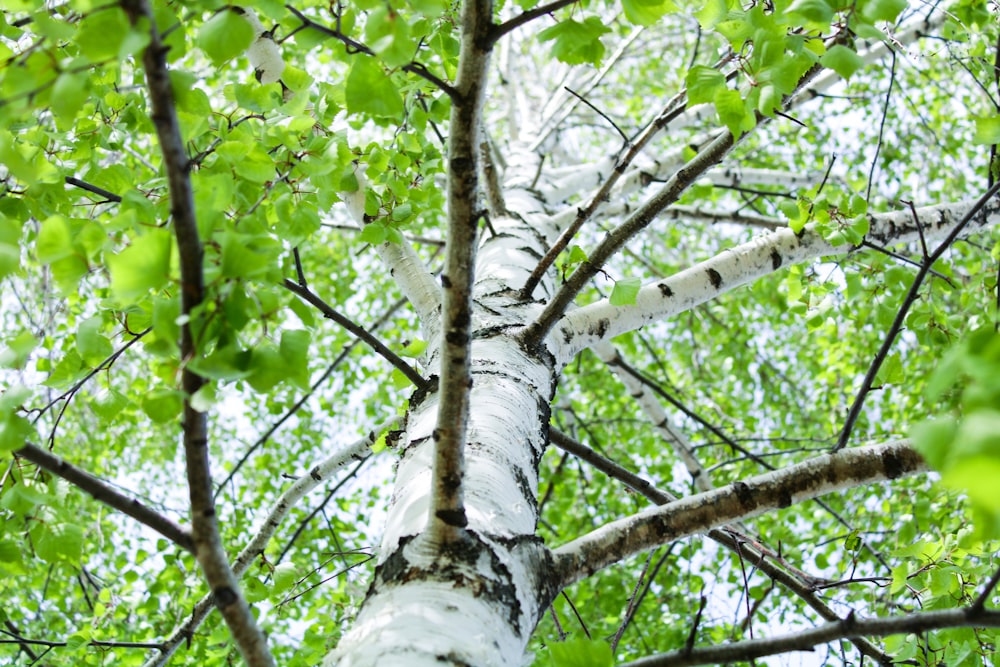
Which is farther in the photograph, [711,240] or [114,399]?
[711,240]

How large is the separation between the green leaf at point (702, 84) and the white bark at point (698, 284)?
78 cm

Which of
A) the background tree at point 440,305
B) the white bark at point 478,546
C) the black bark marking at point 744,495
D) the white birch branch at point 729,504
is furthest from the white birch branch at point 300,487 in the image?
the black bark marking at point 744,495

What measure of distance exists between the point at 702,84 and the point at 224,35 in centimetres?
82

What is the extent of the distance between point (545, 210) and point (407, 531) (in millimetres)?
2224

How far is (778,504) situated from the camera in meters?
1.47

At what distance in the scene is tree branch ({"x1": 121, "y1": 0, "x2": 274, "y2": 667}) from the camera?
819mm

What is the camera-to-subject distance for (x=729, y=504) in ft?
4.70

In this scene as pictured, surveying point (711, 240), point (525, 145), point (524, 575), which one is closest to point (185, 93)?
point (524, 575)

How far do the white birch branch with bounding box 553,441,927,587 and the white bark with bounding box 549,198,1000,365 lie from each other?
2.06 ft

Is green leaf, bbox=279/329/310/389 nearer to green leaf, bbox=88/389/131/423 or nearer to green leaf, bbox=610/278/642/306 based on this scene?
green leaf, bbox=88/389/131/423

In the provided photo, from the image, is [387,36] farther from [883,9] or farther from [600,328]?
[600,328]

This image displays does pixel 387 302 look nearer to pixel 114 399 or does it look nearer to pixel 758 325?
pixel 758 325

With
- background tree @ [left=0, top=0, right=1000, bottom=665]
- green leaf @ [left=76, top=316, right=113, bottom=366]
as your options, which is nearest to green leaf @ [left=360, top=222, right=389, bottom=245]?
background tree @ [left=0, top=0, right=1000, bottom=665]

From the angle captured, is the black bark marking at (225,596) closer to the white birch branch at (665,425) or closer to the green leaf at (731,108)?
the green leaf at (731,108)
